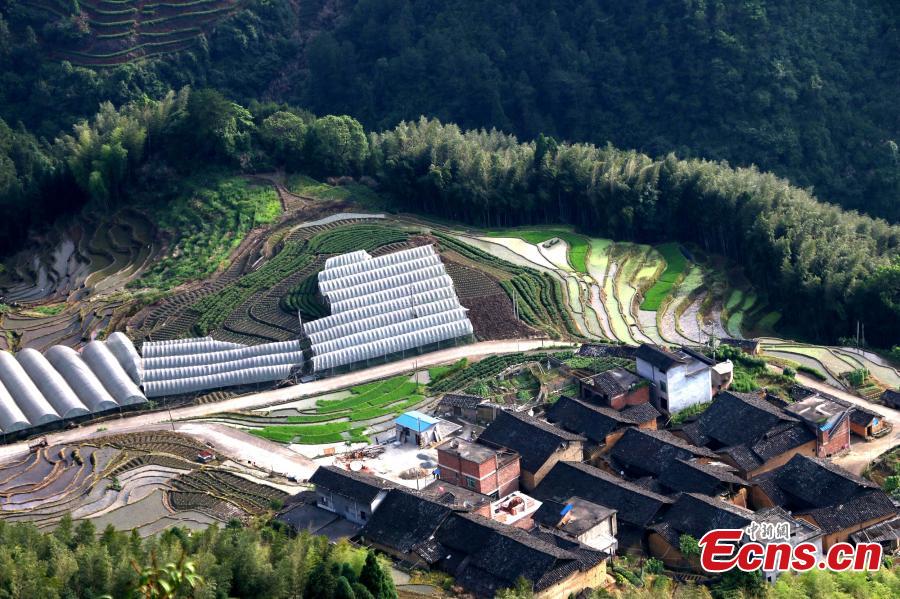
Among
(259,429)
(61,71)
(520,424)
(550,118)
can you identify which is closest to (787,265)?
(520,424)

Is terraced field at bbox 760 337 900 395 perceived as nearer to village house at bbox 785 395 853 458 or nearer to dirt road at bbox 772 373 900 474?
dirt road at bbox 772 373 900 474

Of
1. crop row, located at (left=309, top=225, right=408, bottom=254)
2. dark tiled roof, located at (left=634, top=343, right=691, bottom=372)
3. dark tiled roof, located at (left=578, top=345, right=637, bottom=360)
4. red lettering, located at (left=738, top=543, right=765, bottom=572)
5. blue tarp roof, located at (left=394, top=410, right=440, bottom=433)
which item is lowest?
dark tiled roof, located at (left=578, top=345, right=637, bottom=360)

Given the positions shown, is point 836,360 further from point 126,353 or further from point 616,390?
point 126,353

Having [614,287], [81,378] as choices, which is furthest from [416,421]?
[614,287]

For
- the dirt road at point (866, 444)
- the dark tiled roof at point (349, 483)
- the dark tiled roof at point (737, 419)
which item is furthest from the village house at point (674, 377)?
the dark tiled roof at point (349, 483)

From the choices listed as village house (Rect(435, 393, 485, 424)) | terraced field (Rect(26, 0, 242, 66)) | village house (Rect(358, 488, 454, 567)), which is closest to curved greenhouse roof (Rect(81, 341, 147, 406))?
village house (Rect(435, 393, 485, 424))

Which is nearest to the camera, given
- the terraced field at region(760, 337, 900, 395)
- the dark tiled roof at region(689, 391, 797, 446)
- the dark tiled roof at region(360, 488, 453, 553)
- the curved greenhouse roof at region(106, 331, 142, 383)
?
the dark tiled roof at region(360, 488, 453, 553)

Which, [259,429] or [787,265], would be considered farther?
[787,265]

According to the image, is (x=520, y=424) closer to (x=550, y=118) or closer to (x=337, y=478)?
(x=337, y=478)
